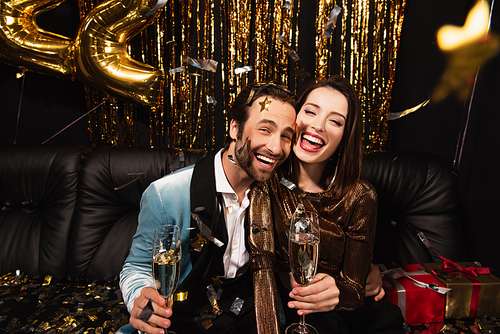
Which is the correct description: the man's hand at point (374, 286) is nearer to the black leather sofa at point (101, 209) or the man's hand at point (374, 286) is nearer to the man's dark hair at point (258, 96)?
the black leather sofa at point (101, 209)

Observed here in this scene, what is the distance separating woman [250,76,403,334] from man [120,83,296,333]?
0.32ft

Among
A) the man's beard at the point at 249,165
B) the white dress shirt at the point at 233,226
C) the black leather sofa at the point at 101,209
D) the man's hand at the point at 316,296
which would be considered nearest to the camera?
the man's hand at the point at 316,296

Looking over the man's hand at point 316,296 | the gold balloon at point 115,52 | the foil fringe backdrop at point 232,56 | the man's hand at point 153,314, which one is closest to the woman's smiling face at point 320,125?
the man's hand at point 316,296

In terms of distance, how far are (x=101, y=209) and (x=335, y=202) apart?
51.6 inches

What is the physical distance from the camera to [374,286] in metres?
1.21

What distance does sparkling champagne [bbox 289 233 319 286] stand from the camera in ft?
2.83

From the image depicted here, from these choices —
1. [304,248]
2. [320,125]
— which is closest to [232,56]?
[320,125]

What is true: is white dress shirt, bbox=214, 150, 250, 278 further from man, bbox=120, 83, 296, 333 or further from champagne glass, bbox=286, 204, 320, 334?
champagne glass, bbox=286, 204, 320, 334

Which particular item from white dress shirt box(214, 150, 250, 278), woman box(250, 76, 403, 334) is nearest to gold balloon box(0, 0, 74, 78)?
→ white dress shirt box(214, 150, 250, 278)

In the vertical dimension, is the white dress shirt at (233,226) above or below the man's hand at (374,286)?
above

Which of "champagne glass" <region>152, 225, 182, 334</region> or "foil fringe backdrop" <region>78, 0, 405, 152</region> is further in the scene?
"foil fringe backdrop" <region>78, 0, 405, 152</region>

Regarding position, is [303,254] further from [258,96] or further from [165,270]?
[258,96]

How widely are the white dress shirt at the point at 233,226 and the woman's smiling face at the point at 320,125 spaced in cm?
32

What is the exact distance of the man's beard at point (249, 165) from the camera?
111 centimetres
